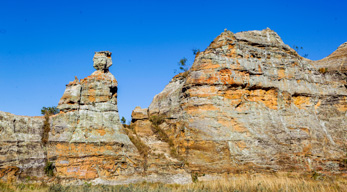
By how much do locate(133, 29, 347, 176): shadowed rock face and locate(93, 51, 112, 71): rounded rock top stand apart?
20.4ft

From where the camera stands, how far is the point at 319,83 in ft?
102

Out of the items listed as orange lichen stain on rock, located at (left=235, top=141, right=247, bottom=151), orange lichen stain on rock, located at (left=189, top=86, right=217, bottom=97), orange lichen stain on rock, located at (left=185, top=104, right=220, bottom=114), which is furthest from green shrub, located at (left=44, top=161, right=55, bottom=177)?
orange lichen stain on rock, located at (left=235, top=141, right=247, bottom=151)

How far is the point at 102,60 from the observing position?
25.6 meters

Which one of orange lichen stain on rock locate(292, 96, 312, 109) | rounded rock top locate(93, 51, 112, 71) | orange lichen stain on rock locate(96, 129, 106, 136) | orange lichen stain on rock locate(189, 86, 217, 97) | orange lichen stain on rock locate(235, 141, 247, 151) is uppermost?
rounded rock top locate(93, 51, 112, 71)

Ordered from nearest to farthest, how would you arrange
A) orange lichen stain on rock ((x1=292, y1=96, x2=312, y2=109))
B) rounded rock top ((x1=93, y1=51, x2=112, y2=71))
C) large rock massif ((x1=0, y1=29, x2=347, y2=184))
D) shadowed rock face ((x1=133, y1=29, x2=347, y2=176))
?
large rock massif ((x1=0, y1=29, x2=347, y2=184))
shadowed rock face ((x1=133, y1=29, x2=347, y2=176))
rounded rock top ((x1=93, y1=51, x2=112, y2=71))
orange lichen stain on rock ((x1=292, y1=96, x2=312, y2=109))

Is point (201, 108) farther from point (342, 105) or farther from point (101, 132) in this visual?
point (342, 105)

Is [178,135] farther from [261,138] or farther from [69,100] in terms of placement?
[69,100]

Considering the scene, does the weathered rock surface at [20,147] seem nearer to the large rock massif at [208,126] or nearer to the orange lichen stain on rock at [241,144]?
the large rock massif at [208,126]

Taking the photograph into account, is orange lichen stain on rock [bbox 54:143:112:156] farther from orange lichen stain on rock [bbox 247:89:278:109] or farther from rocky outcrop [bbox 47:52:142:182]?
orange lichen stain on rock [bbox 247:89:278:109]

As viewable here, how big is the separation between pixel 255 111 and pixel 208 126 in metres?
4.61

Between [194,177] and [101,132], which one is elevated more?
[101,132]

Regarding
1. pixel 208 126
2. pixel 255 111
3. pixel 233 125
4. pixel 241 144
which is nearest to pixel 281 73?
pixel 255 111

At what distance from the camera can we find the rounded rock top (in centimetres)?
2556

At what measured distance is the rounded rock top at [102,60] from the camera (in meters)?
25.6
